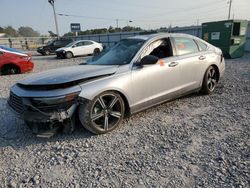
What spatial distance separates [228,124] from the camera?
12.4ft

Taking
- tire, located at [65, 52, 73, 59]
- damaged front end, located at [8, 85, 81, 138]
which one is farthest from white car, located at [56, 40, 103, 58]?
damaged front end, located at [8, 85, 81, 138]

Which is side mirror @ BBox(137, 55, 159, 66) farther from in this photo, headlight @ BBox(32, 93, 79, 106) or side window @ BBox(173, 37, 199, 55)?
headlight @ BBox(32, 93, 79, 106)

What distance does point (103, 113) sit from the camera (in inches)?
140

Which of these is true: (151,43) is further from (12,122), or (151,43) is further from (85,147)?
(12,122)

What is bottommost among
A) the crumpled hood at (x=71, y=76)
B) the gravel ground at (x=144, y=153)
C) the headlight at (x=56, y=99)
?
the gravel ground at (x=144, y=153)

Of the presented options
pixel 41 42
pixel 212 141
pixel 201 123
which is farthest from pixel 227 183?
pixel 41 42

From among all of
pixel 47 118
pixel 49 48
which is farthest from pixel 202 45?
pixel 49 48

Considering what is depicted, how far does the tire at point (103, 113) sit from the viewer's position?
3.34m

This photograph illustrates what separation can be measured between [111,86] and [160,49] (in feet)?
4.77

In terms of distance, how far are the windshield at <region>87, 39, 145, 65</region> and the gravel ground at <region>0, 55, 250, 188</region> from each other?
1.07 meters

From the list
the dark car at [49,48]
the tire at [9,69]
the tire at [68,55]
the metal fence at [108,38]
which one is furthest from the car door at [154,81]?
the dark car at [49,48]

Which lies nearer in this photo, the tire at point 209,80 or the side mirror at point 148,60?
the side mirror at point 148,60

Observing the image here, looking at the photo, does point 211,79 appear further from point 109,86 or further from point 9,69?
point 9,69

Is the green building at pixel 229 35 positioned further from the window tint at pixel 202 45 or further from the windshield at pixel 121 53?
the windshield at pixel 121 53
